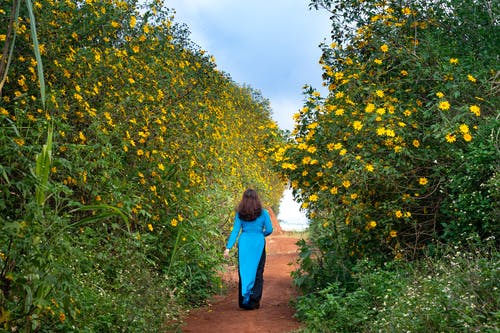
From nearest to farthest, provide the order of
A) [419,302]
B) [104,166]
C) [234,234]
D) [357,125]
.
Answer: [419,302] < [104,166] < [357,125] < [234,234]

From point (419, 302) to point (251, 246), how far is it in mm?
3351

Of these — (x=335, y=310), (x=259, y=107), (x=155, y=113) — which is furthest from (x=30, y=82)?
(x=259, y=107)

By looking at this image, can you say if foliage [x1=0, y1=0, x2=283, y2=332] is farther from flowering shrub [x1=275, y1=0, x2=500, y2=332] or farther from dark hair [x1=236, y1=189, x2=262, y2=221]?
flowering shrub [x1=275, y1=0, x2=500, y2=332]

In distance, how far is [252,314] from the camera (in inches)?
295

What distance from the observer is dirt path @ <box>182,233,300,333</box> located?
22.0ft

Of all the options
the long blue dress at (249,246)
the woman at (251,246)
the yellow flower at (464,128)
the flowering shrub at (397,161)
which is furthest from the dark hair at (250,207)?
the yellow flower at (464,128)

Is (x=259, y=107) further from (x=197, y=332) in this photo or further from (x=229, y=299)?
(x=197, y=332)

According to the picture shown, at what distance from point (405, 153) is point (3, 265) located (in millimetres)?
4224

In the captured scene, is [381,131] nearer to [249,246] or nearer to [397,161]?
[397,161]

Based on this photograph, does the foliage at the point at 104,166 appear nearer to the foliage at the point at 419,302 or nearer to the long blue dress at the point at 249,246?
the long blue dress at the point at 249,246

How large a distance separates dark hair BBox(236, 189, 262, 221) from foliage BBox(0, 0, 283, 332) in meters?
0.61

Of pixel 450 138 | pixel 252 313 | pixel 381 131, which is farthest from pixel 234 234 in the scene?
pixel 450 138

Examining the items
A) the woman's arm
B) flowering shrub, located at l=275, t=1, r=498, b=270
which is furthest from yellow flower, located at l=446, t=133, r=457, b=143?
the woman's arm

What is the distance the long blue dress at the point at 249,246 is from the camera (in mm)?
7848
